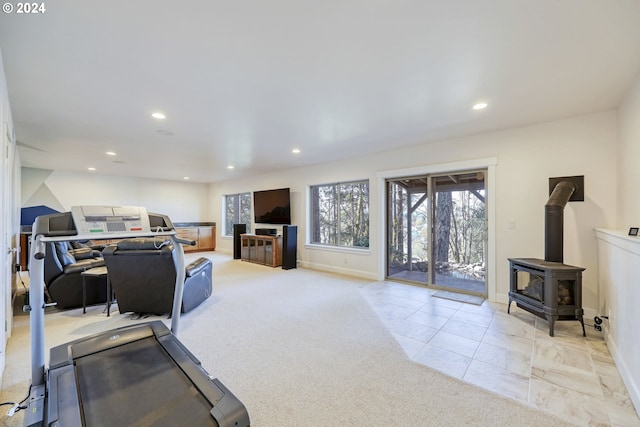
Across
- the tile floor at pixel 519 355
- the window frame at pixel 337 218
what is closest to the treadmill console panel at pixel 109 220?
the tile floor at pixel 519 355

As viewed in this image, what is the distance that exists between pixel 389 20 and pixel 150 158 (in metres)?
5.65

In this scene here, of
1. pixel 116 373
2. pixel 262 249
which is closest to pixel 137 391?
pixel 116 373

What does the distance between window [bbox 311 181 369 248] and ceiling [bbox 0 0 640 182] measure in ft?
6.22

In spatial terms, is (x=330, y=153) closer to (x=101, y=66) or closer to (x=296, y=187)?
(x=296, y=187)

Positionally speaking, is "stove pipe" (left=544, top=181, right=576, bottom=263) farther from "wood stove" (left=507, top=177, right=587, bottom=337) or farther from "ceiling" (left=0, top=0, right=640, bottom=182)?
"ceiling" (left=0, top=0, right=640, bottom=182)

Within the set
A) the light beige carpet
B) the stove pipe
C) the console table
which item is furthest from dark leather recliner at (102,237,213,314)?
the stove pipe

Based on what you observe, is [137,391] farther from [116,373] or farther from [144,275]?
[144,275]

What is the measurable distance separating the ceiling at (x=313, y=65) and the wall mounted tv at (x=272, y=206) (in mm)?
2955

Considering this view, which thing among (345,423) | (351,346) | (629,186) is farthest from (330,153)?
(345,423)

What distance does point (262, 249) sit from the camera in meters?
6.82

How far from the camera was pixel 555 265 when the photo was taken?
2930 millimetres

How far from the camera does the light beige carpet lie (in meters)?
1.72

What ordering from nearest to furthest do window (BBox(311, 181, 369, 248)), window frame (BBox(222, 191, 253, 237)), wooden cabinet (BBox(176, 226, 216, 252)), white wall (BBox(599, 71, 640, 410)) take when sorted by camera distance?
white wall (BBox(599, 71, 640, 410)) → window (BBox(311, 181, 369, 248)) → window frame (BBox(222, 191, 253, 237)) → wooden cabinet (BBox(176, 226, 216, 252))

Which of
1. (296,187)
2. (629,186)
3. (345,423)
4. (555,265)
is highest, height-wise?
(296,187)
